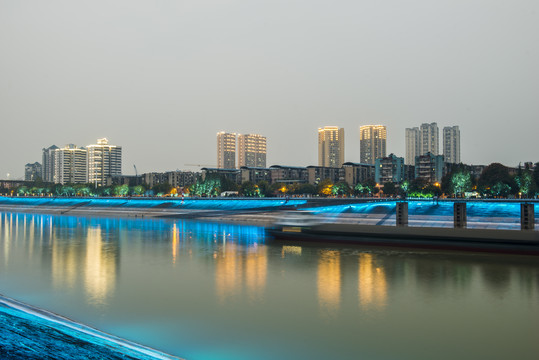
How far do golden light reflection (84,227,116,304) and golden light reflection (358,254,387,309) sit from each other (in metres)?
12.6

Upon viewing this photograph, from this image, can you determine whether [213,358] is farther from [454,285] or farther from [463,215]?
[463,215]

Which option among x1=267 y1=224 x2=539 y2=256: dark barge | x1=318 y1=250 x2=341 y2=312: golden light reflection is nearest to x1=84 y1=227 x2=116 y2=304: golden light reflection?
x1=318 y1=250 x2=341 y2=312: golden light reflection

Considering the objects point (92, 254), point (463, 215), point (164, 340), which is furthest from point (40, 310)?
point (463, 215)

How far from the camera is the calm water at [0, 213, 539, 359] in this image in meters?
14.4

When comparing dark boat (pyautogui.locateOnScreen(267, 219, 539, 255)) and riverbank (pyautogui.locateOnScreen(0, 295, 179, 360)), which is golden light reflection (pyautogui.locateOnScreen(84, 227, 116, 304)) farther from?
dark boat (pyautogui.locateOnScreen(267, 219, 539, 255))

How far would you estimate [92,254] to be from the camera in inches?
1462

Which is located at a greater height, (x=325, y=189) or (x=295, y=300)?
(x=325, y=189)

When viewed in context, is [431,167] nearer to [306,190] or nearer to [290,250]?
[306,190]

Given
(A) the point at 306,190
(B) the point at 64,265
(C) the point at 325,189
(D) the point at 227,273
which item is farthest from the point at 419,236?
(A) the point at 306,190

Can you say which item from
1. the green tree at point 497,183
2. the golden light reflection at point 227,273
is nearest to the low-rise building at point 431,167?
the green tree at point 497,183

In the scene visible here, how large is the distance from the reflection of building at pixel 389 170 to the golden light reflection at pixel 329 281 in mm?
157813

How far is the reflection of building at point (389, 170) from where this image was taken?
188625mm

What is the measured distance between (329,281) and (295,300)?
5.33 m

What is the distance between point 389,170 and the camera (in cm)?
18925
